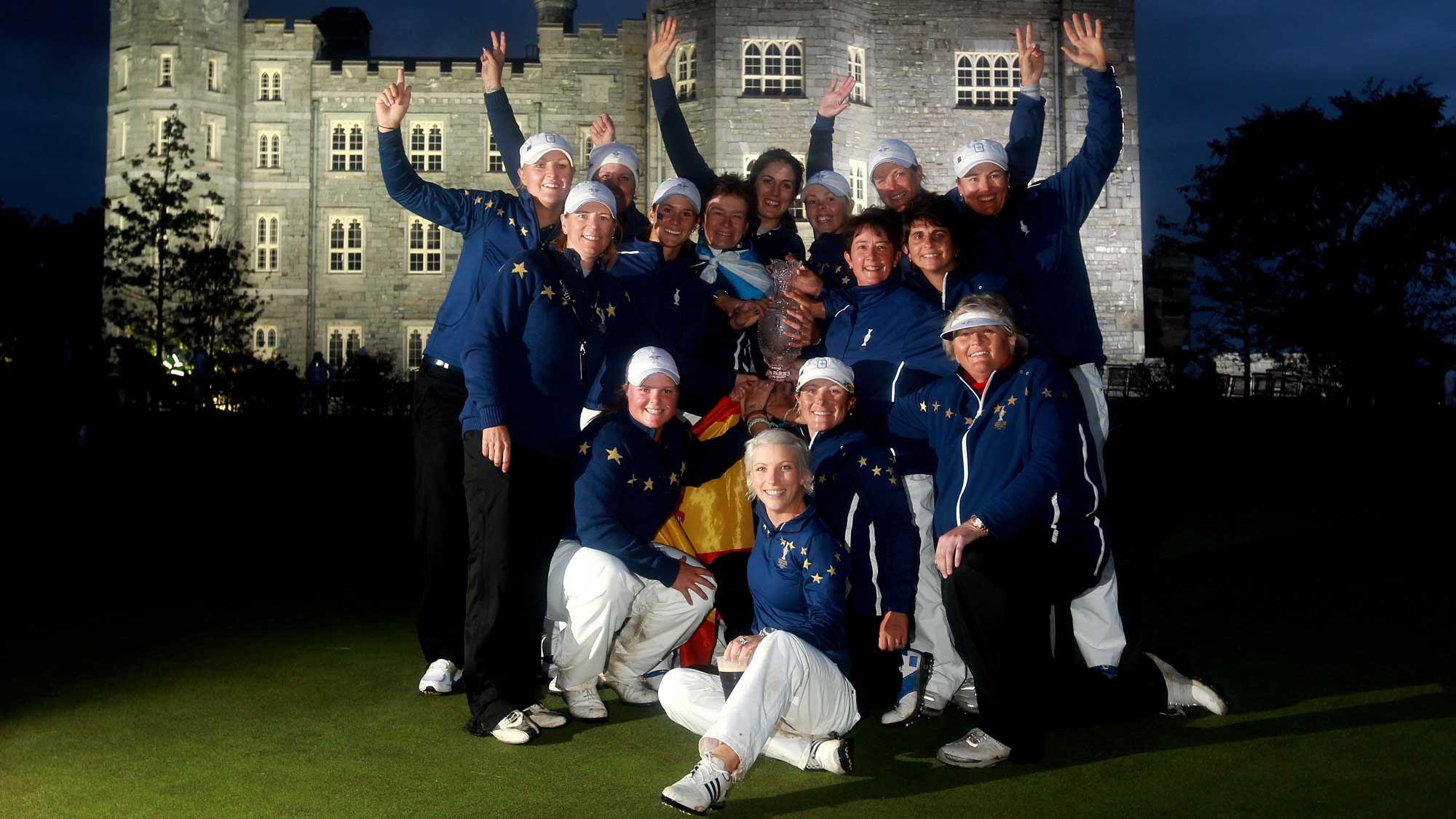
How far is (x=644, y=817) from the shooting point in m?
3.90

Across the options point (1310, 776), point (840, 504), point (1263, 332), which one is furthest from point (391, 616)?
point (1263, 332)

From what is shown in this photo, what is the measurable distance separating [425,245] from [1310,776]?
35.0m

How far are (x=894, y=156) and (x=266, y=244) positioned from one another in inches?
1337

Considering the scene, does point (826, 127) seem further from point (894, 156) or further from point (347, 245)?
point (347, 245)

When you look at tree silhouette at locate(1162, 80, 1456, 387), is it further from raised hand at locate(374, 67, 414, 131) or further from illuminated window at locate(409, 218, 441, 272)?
raised hand at locate(374, 67, 414, 131)

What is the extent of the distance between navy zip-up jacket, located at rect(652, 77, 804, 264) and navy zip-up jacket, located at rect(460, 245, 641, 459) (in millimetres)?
1303

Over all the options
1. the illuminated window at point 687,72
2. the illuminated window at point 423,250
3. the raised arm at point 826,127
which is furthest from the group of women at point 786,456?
the illuminated window at point 423,250

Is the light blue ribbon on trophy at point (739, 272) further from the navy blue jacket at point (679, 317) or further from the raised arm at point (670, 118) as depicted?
the raised arm at point (670, 118)

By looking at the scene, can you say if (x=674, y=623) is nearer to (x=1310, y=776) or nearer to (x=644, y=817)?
(x=644, y=817)

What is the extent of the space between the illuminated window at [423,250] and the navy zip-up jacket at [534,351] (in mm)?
32758

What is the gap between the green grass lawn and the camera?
4059 mm

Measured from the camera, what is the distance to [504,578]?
4992 millimetres

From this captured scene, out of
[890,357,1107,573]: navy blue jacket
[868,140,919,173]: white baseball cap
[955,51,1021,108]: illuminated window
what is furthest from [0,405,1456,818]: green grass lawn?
[955,51,1021,108]: illuminated window

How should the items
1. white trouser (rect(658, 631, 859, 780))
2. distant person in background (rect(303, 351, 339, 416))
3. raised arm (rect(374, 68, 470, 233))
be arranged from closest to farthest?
white trouser (rect(658, 631, 859, 780)), raised arm (rect(374, 68, 470, 233)), distant person in background (rect(303, 351, 339, 416))
